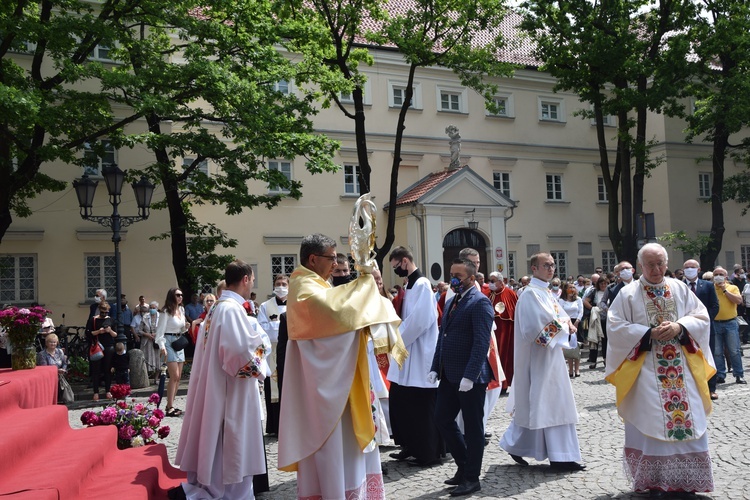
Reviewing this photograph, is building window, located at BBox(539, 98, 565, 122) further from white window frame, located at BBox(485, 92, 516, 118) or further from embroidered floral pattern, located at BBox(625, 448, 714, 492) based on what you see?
embroidered floral pattern, located at BBox(625, 448, 714, 492)

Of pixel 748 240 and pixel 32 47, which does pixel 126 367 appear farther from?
pixel 748 240

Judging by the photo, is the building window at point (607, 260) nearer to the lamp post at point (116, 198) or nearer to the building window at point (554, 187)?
the building window at point (554, 187)

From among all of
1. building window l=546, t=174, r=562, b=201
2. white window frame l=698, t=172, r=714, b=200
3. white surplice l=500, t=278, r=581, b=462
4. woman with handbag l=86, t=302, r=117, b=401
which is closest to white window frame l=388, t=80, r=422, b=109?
building window l=546, t=174, r=562, b=201

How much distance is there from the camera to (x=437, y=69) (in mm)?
31531

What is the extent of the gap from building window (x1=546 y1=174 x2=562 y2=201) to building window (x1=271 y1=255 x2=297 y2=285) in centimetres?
1252

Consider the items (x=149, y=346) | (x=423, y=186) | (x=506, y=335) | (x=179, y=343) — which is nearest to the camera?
(x=179, y=343)

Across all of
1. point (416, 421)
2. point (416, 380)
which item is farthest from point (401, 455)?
point (416, 380)

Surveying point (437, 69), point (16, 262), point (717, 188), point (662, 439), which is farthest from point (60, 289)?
point (717, 188)

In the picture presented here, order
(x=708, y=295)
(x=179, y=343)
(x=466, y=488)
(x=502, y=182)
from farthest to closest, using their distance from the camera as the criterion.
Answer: (x=502, y=182), (x=708, y=295), (x=179, y=343), (x=466, y=488)

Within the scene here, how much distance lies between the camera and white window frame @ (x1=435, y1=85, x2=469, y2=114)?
105ft

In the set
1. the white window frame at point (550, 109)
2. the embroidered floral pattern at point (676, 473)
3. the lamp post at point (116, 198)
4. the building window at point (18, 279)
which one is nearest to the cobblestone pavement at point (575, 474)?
the embroidered floral pattern at point (676, 473)

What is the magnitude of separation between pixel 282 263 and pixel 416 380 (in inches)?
810

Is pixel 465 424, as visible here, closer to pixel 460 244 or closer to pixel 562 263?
pixel 460 244

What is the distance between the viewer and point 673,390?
6.27m
